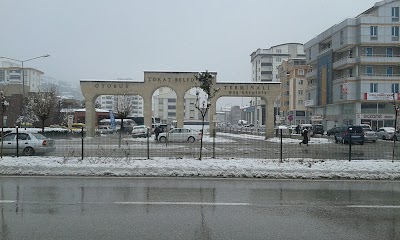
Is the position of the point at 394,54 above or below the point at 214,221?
above

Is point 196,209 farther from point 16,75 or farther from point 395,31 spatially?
point 16,75

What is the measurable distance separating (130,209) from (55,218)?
1.52 m

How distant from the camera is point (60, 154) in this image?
17469mm

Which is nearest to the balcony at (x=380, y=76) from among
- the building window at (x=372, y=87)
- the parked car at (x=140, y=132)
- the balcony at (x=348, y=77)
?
the building window at (x=372, y=87)

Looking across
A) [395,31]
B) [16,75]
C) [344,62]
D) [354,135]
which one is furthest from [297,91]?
[16,75]

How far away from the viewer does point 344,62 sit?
61.8 metres

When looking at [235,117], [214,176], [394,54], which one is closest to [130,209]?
[214,176]

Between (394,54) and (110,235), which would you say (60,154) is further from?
(394,54)

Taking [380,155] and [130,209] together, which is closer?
[130,209]

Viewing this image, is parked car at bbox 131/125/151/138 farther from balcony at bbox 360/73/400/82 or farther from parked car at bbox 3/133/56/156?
balcony at bbox 360/73/400/82

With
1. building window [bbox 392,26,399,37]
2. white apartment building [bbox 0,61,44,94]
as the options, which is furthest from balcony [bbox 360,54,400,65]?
white apartment building [bbox 0,61,44,94]

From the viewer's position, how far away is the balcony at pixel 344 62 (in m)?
60.5

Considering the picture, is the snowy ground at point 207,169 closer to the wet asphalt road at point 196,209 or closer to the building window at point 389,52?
the wet asphalt road at point 196,209

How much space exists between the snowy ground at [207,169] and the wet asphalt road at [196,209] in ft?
3.14
